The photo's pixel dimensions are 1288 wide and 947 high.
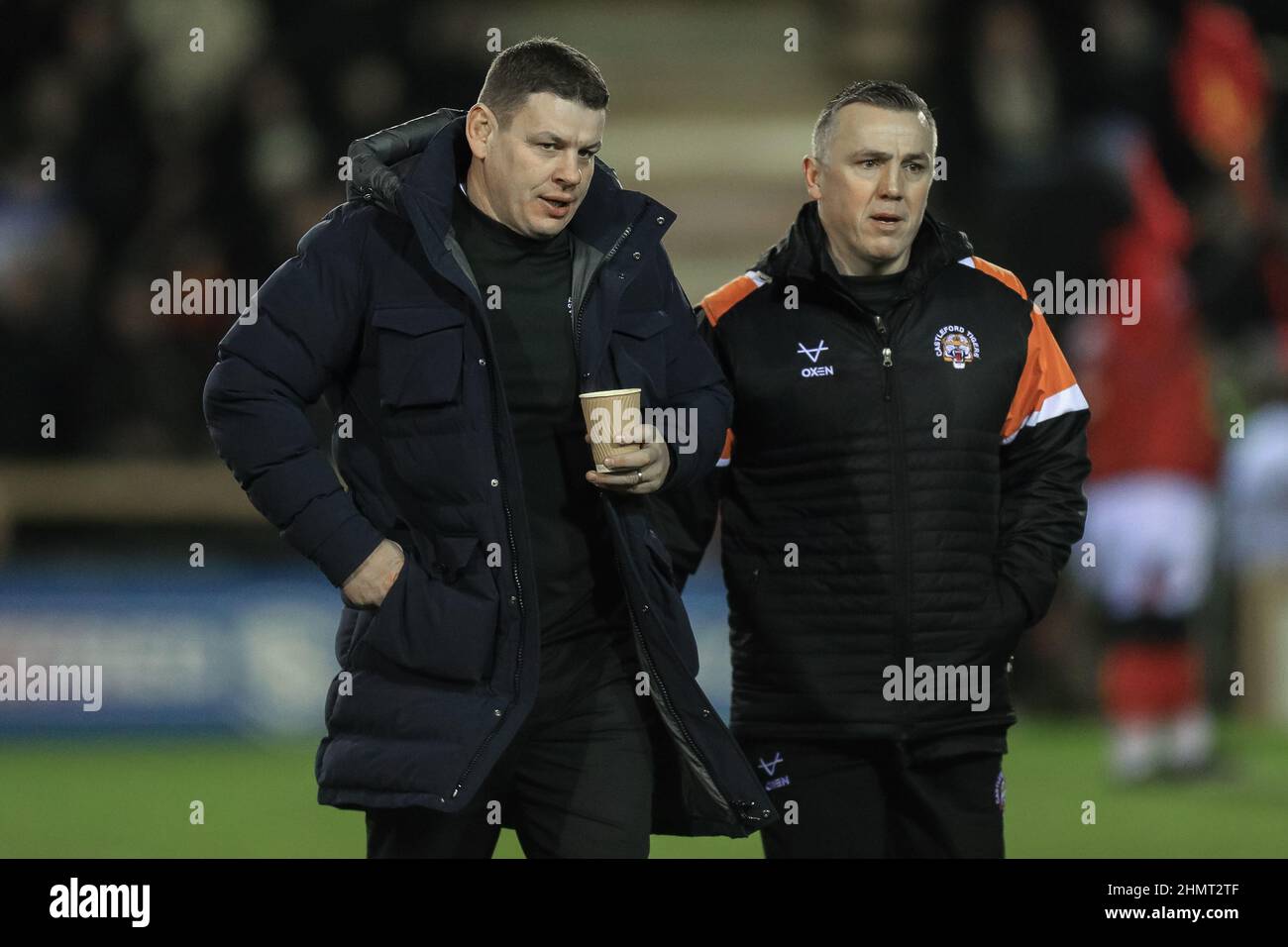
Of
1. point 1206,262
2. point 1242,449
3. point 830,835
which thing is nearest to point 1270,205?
point 1206,262

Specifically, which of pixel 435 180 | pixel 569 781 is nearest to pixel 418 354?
pixel 435 180

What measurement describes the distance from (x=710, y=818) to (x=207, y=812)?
4.30 metres

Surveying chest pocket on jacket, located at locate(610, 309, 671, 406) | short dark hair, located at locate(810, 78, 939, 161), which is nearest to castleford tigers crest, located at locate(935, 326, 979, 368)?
short dark hair, located at locate(810, 78, 939, 161)

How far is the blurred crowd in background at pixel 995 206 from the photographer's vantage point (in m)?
8.51

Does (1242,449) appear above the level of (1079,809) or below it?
above

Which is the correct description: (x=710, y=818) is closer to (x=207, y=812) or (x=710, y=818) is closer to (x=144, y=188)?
(x=207, y=812)

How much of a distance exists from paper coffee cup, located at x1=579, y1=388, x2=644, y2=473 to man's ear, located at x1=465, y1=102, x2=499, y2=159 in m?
0.54

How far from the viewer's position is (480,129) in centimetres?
370

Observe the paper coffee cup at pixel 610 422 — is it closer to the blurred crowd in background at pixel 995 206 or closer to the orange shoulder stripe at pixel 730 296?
the orange shoulder stripe at pixel 730 296

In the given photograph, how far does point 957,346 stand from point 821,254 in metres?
0.33

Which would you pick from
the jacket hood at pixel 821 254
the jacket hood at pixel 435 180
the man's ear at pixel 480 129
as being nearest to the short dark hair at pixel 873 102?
the jacket hood at pixel 821 254

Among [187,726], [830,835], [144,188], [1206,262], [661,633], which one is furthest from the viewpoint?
[144,188]

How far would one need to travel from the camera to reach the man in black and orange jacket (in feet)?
13.1

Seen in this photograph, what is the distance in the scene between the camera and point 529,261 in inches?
147
